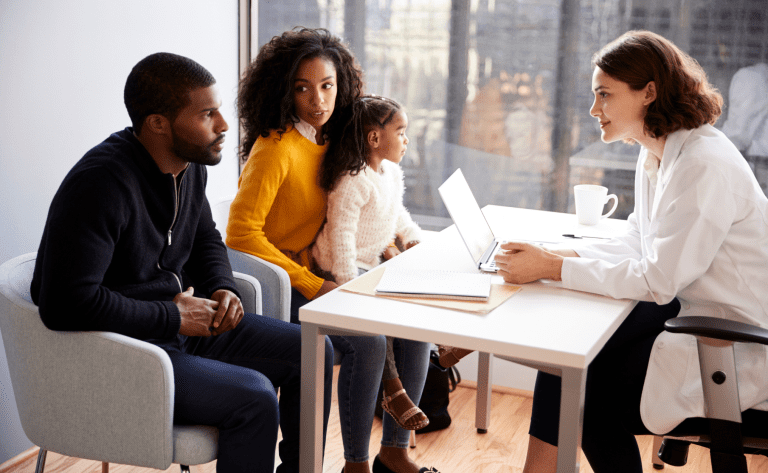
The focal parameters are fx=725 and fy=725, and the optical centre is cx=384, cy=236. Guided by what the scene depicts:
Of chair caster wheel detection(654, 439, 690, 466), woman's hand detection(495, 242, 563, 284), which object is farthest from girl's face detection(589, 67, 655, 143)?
chair caster wheel detection(654, 439, 690, 466)

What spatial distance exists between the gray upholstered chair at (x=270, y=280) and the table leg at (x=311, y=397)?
47cm

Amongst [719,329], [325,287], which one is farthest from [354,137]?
[719,329]

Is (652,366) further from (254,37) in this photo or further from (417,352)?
(254,37)

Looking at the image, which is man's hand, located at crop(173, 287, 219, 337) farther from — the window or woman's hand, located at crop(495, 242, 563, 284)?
the window

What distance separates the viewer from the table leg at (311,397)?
150 centimetres

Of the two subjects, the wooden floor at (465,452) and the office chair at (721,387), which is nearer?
the office chair at (721,387)

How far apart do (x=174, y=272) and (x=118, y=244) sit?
0.70 feet

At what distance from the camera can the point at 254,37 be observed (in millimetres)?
3090

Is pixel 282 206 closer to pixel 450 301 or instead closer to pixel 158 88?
pixel 158 88

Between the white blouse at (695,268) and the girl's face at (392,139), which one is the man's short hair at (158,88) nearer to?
the girl's face at (392,139)

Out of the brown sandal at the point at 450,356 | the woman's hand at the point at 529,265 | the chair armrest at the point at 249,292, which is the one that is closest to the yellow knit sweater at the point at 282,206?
the chair armrest at the point at 249,292

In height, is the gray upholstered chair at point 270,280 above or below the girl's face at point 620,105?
below

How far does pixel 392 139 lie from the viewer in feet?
7.28

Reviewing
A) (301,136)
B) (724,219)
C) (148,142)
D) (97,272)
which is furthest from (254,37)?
(724,219)
